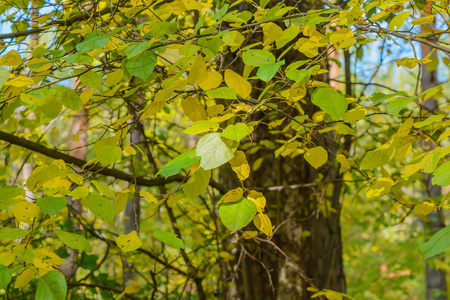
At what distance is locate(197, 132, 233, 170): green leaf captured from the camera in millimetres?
822

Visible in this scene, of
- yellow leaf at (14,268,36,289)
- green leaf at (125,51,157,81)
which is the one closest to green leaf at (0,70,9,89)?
green leaf at (125,51,157,81)

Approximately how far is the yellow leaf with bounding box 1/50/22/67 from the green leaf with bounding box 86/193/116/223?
40 cm

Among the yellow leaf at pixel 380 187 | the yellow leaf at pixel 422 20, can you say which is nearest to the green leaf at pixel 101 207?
the yellow leaf at pixel 380 187

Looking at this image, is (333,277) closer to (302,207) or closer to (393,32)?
(302,207)

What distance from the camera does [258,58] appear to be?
1.03m

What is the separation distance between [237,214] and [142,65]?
1.47 feet

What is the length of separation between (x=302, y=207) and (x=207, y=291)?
998 mm

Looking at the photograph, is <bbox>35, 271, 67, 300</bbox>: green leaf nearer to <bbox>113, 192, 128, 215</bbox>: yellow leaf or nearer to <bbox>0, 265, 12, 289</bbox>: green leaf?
<bbox>0, 265, 12, 289</bbox>: green leaf

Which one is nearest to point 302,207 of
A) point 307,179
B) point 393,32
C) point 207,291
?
point 307,179

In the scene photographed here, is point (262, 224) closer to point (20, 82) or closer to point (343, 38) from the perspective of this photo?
point (343, 38)

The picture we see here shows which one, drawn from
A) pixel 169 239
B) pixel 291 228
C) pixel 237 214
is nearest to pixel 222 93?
pixel 237 214

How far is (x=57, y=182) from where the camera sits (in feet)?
3.49

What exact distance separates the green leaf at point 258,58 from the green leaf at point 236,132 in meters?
0.19

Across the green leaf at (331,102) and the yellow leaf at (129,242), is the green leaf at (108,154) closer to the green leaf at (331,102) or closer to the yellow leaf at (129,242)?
the yellow leaf at (129,242)
